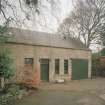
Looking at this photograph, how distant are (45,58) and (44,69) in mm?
1119

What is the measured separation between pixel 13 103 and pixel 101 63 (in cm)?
1859

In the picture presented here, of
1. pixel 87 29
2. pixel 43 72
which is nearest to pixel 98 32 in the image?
pixel 87 29

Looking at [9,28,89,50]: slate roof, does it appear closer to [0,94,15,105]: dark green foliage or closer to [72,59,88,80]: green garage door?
[72,59,88,80]: green garage door

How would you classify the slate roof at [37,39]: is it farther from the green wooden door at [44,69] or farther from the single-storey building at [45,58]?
the green wooden door at [44,69]

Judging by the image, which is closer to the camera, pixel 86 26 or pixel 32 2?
pixel 32 2

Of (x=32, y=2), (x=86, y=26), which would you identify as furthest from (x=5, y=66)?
(x=86, y=26)

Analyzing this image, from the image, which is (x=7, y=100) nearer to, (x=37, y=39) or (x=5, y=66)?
(x=5, y=66)

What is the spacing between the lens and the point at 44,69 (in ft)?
63.0

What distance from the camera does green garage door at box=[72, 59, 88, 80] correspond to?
22016 mm

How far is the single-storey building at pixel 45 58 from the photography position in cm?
1543

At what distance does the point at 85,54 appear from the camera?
23.6 metres

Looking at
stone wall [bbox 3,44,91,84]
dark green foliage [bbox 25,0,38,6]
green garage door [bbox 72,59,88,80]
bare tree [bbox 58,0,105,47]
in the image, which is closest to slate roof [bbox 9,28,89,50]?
stone wall [bbox 3,44,91,84]

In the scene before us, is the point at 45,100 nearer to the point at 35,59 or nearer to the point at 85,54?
the point at 35,59

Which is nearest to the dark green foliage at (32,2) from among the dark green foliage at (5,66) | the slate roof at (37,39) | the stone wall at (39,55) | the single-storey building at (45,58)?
the single-storey building at (45,58)
